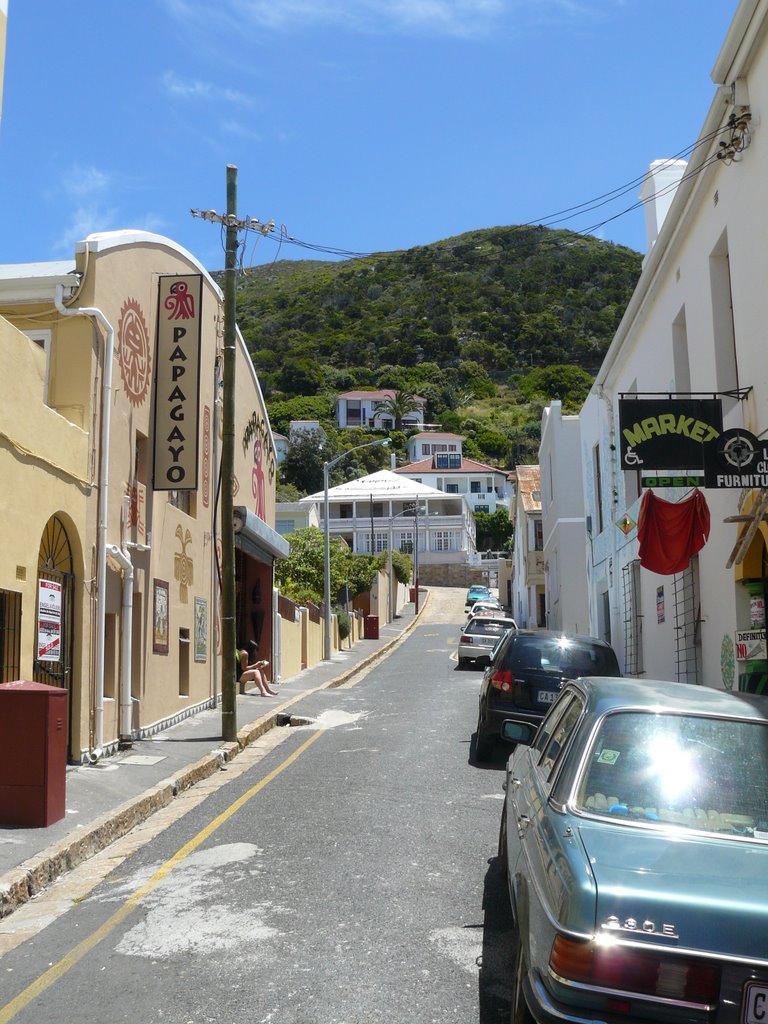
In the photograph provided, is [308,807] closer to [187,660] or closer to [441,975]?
[441,975]

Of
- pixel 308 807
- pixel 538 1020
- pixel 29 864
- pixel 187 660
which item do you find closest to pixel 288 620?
pixel 187 660

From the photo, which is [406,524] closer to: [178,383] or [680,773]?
[178,383]

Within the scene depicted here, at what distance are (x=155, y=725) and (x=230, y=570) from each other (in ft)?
8.63

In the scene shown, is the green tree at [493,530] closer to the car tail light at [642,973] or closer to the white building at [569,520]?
the white building at [569,520]

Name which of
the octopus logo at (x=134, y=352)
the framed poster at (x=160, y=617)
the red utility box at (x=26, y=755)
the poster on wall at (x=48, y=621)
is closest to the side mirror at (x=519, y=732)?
the red utility box at (x=26, y=755)

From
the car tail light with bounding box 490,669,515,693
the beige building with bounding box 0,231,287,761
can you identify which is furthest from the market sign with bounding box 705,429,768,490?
the beige building with bounding box 0,231,287,761

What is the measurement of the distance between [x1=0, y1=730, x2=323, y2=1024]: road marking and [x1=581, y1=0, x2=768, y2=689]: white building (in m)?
5.78

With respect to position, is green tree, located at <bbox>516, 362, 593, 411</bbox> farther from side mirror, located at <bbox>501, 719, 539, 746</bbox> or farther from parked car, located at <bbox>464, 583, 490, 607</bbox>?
side mirror, located at <bbox>501, 719, 539, 746</bbox>

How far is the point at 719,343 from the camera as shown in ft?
43.5

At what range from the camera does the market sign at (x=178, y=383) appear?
50.4ft

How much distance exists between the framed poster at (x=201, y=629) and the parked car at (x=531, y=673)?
731 cm

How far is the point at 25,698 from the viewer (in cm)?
907

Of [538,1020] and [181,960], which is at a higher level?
[538,1020]

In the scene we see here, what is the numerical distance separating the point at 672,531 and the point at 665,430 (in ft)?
9.39
